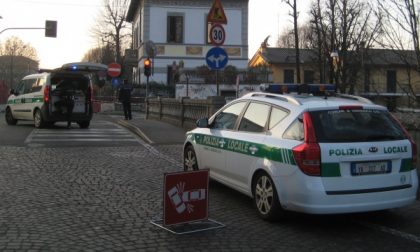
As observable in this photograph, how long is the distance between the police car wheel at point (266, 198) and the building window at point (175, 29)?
40093mm

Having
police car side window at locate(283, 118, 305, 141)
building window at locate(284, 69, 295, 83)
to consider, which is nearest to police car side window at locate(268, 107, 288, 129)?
police car side window at locate(283, 118, 305, 141)

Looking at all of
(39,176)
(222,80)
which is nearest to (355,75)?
(222,80)

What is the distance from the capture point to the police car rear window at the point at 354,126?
629 centimetres

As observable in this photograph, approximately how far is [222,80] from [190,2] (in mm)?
8777

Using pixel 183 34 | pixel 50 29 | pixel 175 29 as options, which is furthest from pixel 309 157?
pixel 175 29

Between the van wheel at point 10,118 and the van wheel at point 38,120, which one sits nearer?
the van wheel at point 38,120

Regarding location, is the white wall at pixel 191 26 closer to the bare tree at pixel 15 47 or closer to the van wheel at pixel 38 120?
the van wheel at pixel 38 120

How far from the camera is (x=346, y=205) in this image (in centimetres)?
613

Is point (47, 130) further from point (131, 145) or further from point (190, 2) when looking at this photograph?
point (190, 2)

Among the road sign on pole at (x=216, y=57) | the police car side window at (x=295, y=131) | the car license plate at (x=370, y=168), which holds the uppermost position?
the road sign on pole at (x=216, y=57)

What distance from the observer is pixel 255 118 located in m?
7.38

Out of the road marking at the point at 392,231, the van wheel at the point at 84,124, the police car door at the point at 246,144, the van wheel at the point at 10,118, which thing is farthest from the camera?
the van wheel at the point at 10,118

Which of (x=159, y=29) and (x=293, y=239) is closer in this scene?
(x=293, y=239)

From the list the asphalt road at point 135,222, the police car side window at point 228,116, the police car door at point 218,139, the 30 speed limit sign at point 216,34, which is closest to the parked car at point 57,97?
the 30 speed limit sign at point 216,34
